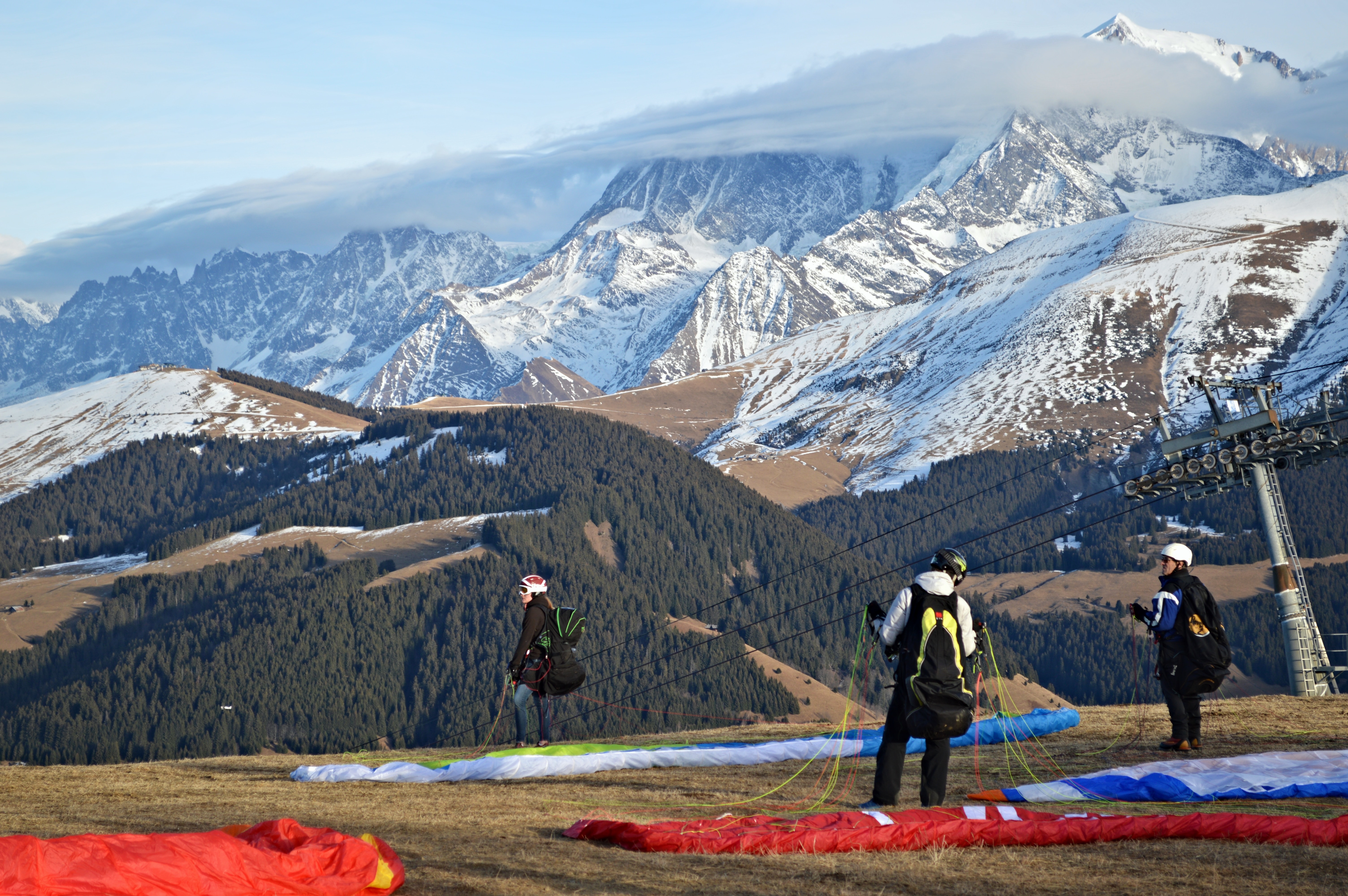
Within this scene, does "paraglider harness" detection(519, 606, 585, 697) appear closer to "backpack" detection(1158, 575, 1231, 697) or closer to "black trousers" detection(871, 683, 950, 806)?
"black trousers" detection(871, 683, 950, 806)

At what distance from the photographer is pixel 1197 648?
20.6 m

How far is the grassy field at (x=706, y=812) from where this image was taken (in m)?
11.1

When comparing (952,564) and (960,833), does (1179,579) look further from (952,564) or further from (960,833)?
(960,833)

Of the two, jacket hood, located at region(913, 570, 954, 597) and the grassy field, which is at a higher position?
jacket hood, located at region(913, 570, 954, 597)

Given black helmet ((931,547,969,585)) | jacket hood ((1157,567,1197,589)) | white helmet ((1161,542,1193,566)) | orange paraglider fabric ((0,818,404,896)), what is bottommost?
jacket hood ((1157,567,1197,589))

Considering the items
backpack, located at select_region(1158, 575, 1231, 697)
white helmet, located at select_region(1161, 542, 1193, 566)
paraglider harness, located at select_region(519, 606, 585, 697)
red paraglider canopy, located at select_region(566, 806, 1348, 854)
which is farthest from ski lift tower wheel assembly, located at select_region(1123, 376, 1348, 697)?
red paraglider canopy, located at select_region(566, 806, 1348, 854)

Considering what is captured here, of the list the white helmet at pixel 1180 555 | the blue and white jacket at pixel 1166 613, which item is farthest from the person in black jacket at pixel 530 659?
the white helmet at pixel 1180 555

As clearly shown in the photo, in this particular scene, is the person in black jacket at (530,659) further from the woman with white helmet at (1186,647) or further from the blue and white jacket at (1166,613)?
the woman with white helmet at (1186,647)

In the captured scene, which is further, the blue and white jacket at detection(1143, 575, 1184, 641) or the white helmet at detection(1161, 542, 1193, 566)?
the white helmet at detection(1161, 542, 1193, 566)

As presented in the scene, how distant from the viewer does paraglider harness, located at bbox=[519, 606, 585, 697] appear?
25.0 metres

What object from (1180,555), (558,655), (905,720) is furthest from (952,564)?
(558,655)

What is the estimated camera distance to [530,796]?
18.8 metres

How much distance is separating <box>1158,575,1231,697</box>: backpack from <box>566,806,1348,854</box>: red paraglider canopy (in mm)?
7580

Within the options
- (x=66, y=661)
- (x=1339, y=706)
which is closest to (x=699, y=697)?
(x=66, y=661)
